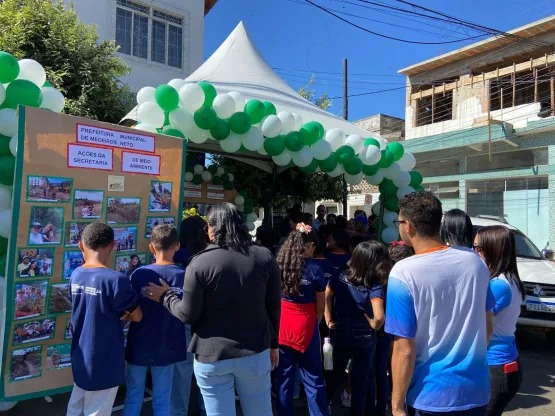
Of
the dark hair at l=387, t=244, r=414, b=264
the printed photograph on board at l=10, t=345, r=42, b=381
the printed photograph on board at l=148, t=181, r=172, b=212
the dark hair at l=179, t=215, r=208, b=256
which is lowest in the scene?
the printed photograph on board at l=10, t=345, r=42, b=381

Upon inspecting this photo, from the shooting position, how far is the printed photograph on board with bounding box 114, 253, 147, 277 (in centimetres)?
352

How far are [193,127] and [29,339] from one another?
2532mm

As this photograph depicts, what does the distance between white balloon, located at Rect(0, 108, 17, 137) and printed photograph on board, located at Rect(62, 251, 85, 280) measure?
3.98 ft

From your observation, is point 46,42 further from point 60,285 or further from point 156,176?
point 60,285

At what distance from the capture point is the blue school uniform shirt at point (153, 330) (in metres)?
2.79

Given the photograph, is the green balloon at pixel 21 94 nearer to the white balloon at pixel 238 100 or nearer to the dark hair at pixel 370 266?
the white balloon at pixel 238 100

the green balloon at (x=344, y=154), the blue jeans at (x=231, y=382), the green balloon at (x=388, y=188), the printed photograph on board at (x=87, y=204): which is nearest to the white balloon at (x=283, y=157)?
the green balloon at (x=344, y=154)

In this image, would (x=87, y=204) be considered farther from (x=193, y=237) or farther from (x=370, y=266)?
(x=370, y=266)

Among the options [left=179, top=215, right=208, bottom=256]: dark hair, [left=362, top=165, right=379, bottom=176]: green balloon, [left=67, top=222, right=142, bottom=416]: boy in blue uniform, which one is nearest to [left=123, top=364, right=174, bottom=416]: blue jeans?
[left=67, top=222, right=142, bottom=416]: boy in blue uniform

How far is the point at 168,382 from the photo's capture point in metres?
2.93

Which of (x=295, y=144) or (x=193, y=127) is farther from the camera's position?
(x=295, y=144)

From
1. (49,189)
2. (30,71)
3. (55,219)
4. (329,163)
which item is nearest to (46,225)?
(55,219)

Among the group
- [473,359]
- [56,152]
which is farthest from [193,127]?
[473,359]

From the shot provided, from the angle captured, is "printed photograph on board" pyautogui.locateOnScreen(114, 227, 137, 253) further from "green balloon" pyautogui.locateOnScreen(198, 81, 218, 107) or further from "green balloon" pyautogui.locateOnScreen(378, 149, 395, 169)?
"green balloon" pyautogui.locateOnScreen(378, 149, 395, 169)
